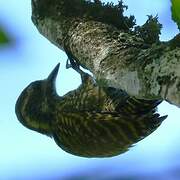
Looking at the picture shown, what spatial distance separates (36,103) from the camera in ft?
16.6

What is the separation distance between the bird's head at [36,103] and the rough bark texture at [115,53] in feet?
5.87

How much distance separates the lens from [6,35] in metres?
1.48

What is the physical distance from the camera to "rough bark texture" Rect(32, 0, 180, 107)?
1.72 meters

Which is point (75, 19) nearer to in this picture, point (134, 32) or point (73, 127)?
point (134, 32)

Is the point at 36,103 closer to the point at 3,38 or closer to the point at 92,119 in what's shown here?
the point at 92,119

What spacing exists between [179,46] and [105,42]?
643mm

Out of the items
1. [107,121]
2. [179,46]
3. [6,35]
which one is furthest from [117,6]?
[6,35]

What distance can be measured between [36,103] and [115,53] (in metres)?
2.97

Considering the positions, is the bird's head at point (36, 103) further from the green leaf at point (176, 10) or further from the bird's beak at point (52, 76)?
the green leaf at point (176, 10)

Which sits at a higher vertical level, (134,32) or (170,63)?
(134,32)

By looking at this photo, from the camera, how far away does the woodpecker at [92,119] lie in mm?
3018

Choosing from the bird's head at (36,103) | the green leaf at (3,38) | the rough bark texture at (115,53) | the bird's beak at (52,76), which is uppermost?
the bird's beak at (52,76)

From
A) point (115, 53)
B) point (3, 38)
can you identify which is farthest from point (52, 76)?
point (3, 38)

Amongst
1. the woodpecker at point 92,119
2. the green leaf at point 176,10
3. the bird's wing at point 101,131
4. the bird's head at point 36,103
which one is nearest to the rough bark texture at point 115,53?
the green leaf at point 176,10
